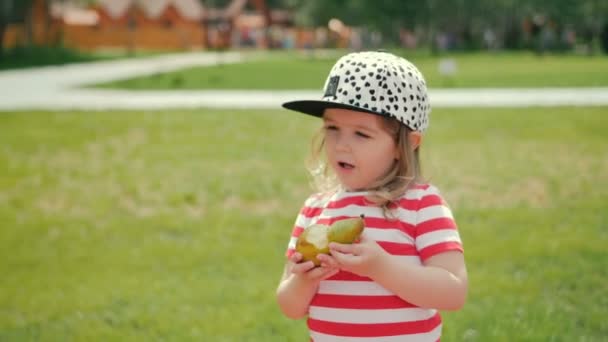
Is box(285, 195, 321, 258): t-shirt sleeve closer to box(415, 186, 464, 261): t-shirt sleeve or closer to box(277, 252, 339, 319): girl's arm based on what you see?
box(277, 252, 339, 319): girl's arm

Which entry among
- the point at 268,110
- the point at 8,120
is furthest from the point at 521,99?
the point at 8,120

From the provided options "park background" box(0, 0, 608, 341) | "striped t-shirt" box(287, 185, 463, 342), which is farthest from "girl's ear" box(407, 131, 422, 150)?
"park background" box(0, 0, 608, 341)

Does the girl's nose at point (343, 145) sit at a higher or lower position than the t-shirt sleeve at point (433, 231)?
higher

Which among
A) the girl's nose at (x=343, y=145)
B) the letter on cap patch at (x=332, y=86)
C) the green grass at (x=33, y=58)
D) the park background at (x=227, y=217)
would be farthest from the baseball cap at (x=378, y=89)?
the green grass at (x=33, y=58)

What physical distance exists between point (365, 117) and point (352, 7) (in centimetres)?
4942

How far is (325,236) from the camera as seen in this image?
203 centimetres

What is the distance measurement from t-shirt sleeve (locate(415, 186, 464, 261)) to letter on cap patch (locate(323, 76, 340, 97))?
43 cm

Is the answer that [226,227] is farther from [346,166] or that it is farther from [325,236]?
[325,236]

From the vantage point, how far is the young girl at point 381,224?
2.12 meters

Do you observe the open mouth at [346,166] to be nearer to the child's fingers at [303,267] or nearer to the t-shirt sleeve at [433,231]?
the t-shirt sleeve at [433,231]

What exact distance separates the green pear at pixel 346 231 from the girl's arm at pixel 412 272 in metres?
0.02

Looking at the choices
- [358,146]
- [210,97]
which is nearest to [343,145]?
[358,146]

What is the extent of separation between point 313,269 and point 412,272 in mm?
291

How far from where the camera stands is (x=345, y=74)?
2.19 metres
